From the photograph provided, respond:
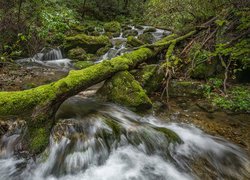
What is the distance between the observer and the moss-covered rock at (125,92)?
19.6 ft

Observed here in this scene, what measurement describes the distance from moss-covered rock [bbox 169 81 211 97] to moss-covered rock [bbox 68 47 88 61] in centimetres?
586

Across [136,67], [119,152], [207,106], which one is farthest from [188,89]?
[119,152]

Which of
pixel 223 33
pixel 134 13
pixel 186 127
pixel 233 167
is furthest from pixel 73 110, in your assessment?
pixel 134 13

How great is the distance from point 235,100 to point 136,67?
3.37 metres

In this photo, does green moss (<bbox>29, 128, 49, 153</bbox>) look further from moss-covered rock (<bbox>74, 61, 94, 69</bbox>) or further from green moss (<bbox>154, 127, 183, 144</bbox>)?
moss-covered rock (<bbox>74, 61, 94, 69</bbox>)

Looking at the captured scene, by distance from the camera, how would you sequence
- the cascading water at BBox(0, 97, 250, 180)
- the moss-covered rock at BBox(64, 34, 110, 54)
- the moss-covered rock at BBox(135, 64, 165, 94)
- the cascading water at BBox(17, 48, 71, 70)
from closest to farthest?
the cascading water at BBox(0, 97, 250, 180) < the moss-covered rock at BBox(135, 64, 165, 94) < the cascading water at BBox(17, 48, 71, 70) < the moss-covered rock at BBox(64, 34, 110, 54)

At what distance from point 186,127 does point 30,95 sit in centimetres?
364

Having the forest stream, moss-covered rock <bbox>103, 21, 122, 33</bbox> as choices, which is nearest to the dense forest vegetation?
the forest stream

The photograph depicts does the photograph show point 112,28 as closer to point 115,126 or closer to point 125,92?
point 125,92

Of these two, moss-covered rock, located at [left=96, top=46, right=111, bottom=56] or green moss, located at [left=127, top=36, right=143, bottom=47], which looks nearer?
green moss, located at [left=127, top=36, right=143, bottom=47]

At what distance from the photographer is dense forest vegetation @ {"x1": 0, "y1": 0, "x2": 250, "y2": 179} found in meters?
4.29

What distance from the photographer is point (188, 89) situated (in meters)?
7.35

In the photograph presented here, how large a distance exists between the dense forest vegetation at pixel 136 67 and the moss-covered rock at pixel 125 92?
28 millimetres

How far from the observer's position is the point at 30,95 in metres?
4.19
